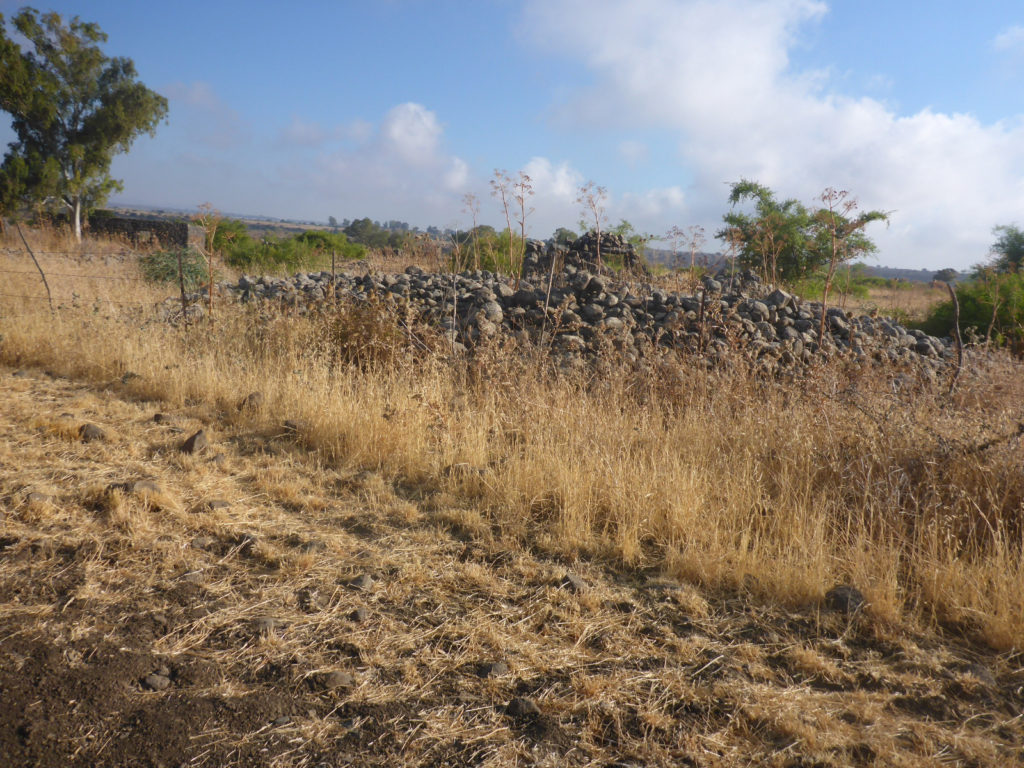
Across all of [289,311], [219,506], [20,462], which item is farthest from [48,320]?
[219,506]

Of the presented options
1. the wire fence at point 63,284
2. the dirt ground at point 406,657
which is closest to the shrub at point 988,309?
the dirt ground at point 406,657

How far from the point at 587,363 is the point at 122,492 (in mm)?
4443

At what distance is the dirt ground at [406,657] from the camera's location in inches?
82.9

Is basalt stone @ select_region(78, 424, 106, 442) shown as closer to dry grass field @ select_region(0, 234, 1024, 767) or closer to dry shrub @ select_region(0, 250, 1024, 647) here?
dry grass field @ select_region(0, 234, 1024, 767)

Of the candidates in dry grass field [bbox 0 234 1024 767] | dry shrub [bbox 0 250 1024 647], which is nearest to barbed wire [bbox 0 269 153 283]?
dry shrub [bbox 0 250 1024 647]

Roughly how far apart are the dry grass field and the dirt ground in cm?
1

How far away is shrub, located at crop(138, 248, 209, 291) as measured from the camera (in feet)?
40.2

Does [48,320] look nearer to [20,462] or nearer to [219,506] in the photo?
[20,462]

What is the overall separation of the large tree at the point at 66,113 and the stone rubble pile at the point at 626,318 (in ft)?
69.1

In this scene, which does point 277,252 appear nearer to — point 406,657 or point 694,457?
point 694,457

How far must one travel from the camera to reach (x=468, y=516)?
3744mm

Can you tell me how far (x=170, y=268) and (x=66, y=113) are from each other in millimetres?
19768

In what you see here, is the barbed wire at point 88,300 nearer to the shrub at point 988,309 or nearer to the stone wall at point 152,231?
the stone wall at point 152,231

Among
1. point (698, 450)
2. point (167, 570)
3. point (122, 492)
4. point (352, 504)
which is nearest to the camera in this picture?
point (167, 570)
